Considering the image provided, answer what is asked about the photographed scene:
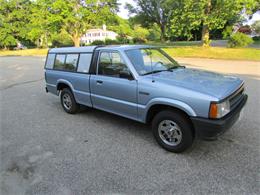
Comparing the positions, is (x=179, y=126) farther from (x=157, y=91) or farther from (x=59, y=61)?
(x=59, y=61)

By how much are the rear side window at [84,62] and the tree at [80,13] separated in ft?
99.5

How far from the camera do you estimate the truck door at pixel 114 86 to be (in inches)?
145

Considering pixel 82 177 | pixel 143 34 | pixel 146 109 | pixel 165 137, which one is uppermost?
pixel 143 34

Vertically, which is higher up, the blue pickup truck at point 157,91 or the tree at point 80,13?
the tree at point 80,13

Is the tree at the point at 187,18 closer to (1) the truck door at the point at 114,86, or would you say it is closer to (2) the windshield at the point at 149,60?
(2) the windshield at the point at 149,60

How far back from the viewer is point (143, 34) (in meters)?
53.6

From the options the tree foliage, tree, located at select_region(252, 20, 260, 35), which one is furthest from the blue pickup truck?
tree, located at select_region(252, 20, 260, 35)

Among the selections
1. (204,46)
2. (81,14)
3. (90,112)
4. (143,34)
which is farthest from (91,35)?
(90,112)

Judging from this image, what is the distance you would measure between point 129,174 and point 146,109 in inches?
44.3

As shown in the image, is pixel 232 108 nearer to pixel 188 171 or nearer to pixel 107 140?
pixel 188 171

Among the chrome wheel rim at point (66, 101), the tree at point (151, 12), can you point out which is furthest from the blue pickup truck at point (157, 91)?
the tree at point (151, 12)

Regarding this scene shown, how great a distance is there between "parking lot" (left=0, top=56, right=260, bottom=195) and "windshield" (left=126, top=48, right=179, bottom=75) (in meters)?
1.30

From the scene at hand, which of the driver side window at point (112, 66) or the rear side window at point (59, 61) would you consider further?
the rear side window at point (59, 61)

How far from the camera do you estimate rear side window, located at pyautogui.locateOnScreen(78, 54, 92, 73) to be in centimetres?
450
